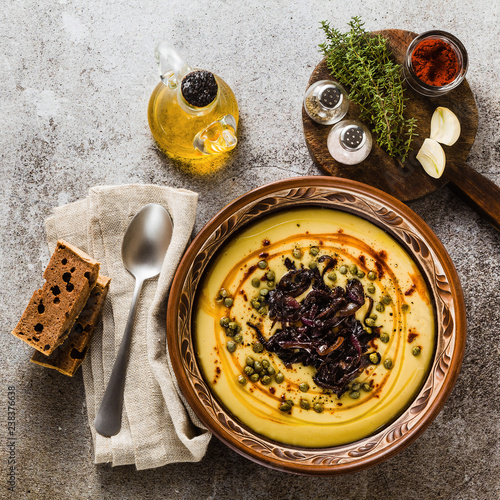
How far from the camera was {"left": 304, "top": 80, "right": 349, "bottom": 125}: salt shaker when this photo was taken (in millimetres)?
2846

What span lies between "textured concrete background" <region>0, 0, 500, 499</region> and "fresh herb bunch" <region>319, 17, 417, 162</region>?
0.98ft

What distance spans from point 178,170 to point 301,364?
1.52 meters

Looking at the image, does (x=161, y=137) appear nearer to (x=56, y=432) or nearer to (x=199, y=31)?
(x=199, y=31)

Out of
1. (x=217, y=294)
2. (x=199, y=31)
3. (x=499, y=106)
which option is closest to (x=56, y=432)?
(x=217, y=294)

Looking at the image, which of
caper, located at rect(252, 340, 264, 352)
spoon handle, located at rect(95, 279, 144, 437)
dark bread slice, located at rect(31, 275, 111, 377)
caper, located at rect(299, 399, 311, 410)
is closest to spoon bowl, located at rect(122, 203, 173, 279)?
dark bread slice, located at rect(31, 275, 111, 377)

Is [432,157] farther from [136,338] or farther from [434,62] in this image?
[136,338]

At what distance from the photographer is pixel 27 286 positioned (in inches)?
122

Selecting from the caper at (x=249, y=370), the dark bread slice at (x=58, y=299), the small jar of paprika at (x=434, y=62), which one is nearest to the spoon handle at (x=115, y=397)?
the dark bread slice at (x=58, y=299)

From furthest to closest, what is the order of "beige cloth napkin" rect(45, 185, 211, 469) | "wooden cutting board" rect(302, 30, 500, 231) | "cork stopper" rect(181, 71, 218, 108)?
"wooden cutting board" rect(302, 30, 500, 231), "beige cloth napkin" rect(45, 185, 211, 469), "cork stopper" rect(181, 71, 218, 108)

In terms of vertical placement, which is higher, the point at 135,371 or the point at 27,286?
the point at 27,286

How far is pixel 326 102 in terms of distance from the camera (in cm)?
285

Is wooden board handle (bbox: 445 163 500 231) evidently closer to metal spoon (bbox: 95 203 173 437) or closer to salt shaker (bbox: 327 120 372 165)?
salt shaker (bbox: 327 120 372 165)

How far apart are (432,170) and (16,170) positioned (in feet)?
9.12

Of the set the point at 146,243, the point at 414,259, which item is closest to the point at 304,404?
the point at 414,259
